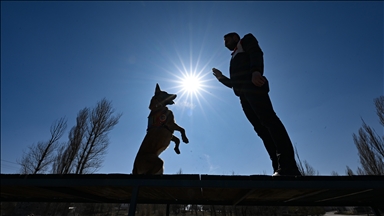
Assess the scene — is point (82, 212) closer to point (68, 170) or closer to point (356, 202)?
point (68, 170)

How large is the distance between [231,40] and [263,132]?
1636 mm

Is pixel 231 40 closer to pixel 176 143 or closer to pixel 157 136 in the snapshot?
pixel 157 136

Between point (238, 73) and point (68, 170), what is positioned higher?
point (68, 170)

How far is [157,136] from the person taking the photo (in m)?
2.99

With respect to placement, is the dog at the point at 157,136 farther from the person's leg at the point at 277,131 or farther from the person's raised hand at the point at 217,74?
the person's leg at the point at 277,131

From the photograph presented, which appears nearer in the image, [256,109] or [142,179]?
[142,179]

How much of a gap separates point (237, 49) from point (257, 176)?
1989 mm

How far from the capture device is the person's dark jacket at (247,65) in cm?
246

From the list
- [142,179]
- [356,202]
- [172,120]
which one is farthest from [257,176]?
[356,202]

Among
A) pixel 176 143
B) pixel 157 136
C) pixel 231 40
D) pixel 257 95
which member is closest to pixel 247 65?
pixel 257 95

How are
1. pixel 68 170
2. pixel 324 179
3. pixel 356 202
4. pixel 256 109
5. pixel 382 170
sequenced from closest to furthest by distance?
1. pixel 324 179
2. pixel 256 109
3. pixel 356 202
4. pixel 68 170
5. pixel 382 170

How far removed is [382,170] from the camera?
58.2 feet

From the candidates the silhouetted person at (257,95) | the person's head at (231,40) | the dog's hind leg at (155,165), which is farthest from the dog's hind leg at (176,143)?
the person's head at (231,40)

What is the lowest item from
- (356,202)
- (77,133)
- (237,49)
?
(356,202)
